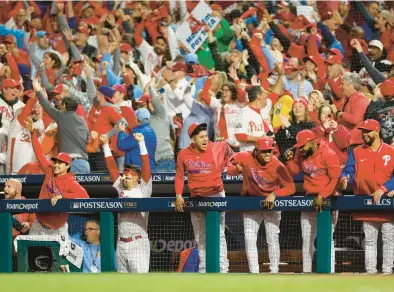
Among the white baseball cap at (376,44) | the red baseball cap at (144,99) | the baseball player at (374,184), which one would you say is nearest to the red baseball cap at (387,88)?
the baseball player at (374,184)

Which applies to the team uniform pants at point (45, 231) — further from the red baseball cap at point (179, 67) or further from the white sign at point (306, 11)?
the white sign at point (306, 11)

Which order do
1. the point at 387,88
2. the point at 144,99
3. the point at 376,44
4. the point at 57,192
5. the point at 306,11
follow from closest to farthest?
1. the point at 57,192
2. the point at 387,88
3. the point at 144,99
4. the point at 376,44
5. the point at 306,11

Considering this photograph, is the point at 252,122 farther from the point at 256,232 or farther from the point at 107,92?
the point at 256,232

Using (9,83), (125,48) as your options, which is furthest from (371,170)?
(125,48)

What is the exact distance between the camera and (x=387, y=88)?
1377 centimetres

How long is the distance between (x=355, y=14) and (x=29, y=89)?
529cm

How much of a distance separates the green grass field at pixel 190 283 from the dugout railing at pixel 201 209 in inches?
38.9

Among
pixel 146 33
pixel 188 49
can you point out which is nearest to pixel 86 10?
pixel 146 33

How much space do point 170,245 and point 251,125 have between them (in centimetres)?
308

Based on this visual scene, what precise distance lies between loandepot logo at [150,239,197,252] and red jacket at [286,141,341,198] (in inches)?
53.3

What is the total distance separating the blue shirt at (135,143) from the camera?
45.6 feet

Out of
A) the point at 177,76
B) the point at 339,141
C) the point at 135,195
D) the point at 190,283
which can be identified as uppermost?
the point at 177,76

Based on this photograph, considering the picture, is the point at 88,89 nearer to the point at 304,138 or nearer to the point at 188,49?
the point at 188,49

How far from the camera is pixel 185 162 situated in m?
11.8
